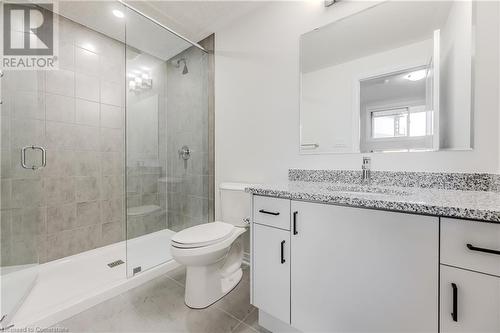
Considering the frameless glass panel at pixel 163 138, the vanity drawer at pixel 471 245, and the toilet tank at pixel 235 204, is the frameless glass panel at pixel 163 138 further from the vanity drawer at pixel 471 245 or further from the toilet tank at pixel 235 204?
the vanity drawer at pixel 471 245

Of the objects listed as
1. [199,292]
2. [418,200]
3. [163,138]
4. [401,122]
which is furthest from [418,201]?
[163,138]

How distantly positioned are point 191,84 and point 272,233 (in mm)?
1935

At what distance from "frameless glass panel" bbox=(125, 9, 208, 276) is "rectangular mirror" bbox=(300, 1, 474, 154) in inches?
50.1

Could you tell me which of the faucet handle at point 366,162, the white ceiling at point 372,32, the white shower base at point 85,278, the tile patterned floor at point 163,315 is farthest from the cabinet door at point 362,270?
the white shower base at point 85,278

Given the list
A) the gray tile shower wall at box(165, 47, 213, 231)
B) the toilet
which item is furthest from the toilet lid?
the gray tile shower wall at box(165, 47, 213, 231)

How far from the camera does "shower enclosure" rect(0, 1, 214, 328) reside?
60.4 inches

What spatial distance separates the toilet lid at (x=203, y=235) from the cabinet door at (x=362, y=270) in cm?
59

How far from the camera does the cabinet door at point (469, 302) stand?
64 cm

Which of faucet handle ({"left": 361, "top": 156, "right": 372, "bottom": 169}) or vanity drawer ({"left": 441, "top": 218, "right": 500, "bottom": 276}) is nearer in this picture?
vanity drawer ({"left": 441, "top": 218, "right": 500, "bottom": 276})

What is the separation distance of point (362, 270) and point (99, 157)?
2.53 meters

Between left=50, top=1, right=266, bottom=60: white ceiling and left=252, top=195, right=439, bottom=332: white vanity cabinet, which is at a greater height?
left=50, top=1, right=266, bottom=60: white ceiling

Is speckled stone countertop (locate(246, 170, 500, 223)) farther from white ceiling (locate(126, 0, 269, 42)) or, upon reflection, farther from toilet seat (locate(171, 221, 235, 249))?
white ceiling (locate(126, 0, 269, 42))

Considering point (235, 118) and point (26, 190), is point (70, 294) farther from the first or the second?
point (235, 118)

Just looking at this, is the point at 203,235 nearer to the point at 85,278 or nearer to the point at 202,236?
the point at 202,236
